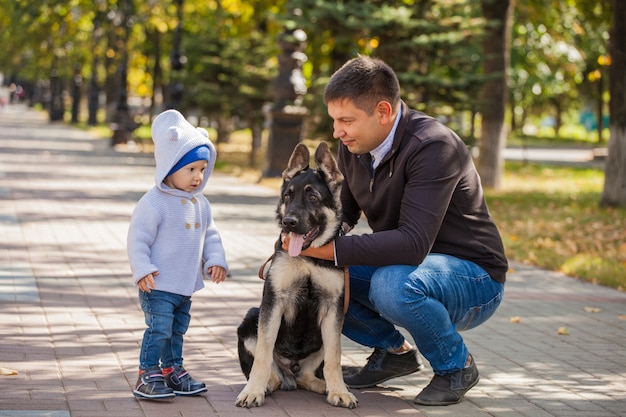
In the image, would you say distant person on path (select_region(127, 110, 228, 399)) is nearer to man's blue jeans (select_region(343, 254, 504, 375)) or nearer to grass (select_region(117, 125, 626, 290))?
man's blue jeans (select_region(343, 254, 504, 375))

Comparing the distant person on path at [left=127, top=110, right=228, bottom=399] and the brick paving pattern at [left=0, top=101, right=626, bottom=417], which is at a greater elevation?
the distant person on path at [left=127, top=110, right=228, bottom=399]

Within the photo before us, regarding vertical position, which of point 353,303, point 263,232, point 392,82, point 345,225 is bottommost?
point 263,232

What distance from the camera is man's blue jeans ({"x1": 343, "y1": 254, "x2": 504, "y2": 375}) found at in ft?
17.9

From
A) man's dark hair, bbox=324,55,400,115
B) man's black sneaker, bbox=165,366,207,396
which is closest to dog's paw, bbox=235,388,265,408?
man's black sneaker, bbox=165,366,207,396

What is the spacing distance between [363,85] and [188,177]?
1.01 meters

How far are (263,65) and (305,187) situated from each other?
69.7 ft

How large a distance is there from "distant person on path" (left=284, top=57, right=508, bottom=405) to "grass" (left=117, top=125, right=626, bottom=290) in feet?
17.3

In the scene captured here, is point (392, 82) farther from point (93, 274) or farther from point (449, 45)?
point (449, 45)

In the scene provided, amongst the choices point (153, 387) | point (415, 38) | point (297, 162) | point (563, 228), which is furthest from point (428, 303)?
point (415, 38)

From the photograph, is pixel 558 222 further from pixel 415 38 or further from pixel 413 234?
pixel 413 234

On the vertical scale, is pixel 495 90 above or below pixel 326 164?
above

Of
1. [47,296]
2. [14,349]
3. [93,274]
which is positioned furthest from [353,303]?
[93,274]

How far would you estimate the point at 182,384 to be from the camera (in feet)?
18.3

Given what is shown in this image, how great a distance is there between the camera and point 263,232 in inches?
531
